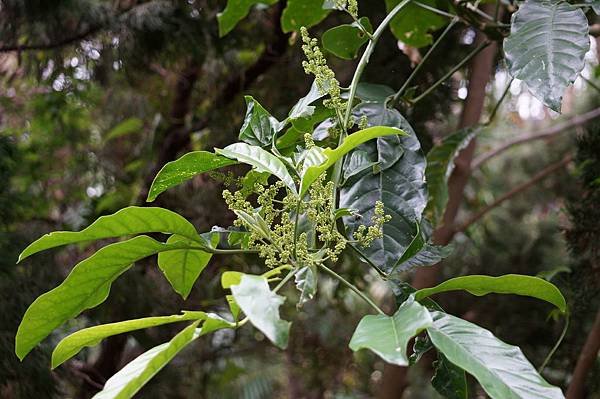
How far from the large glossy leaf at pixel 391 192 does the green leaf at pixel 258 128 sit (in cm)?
10

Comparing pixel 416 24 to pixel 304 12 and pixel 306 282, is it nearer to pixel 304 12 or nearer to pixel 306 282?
pixel 304 12

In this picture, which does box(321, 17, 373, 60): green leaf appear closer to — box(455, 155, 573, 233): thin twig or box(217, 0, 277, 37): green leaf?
box(217, 0, 277, 37): green leaf

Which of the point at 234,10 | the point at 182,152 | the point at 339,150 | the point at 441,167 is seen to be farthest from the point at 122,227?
the point at 182,152

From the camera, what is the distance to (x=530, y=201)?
2217mm

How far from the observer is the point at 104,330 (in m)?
0.46

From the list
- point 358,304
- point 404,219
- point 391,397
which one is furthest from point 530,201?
point 404,219

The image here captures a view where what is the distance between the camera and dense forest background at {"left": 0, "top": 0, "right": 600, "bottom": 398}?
1.12 m

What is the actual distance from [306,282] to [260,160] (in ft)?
0.30

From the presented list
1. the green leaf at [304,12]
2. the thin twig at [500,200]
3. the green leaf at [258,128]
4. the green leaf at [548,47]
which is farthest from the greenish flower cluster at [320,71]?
the thin twig at [500,200]

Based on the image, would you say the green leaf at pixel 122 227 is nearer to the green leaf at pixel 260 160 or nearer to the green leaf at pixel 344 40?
the green leaf at pixel 260 160

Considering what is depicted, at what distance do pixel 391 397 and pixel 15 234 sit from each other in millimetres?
739

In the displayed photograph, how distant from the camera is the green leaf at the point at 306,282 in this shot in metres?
0.44

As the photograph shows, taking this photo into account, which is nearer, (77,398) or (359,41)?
(359,41)

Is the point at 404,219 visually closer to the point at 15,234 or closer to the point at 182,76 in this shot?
the point at 15,234
